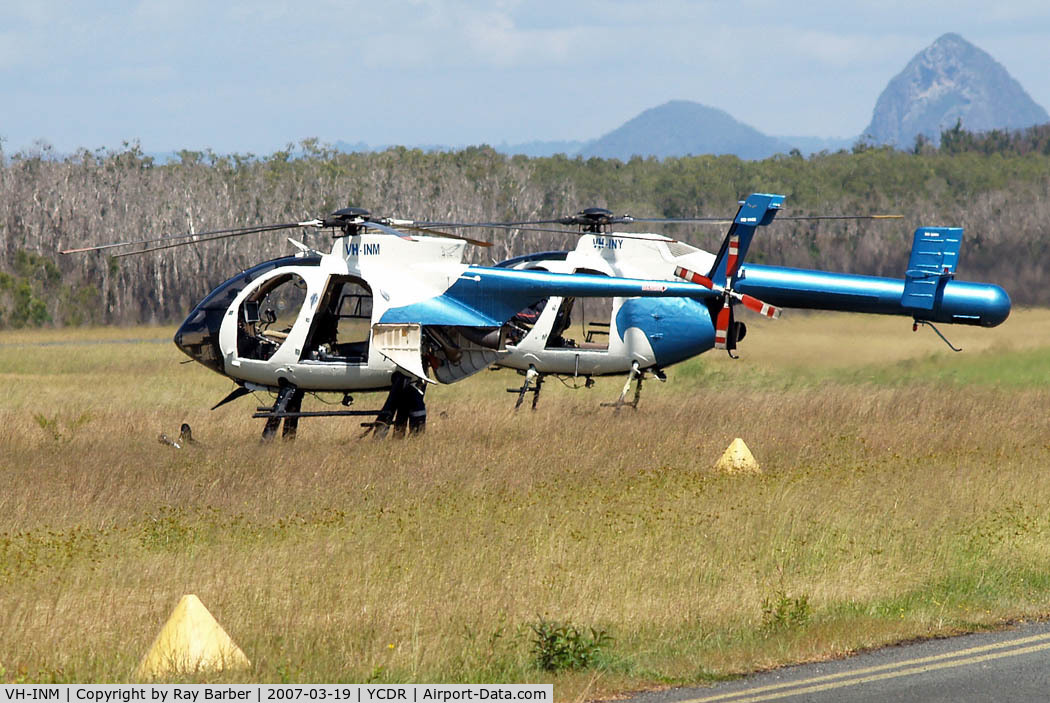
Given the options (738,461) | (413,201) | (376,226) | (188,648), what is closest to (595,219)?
(376,226)

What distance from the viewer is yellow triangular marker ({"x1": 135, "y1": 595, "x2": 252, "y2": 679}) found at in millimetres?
7336

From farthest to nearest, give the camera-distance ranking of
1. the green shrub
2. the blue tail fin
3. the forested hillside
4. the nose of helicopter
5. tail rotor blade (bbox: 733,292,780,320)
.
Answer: the forested hillside < the blue tail fin < the nose of helicopter < tail rotor blade (bbox: 733,292,780,320) < the green shrub

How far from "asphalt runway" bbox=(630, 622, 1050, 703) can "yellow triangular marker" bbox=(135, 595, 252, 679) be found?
2418 millimetres

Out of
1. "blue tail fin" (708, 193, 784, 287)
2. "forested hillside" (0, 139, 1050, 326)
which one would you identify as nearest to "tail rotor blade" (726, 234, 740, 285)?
"blue tail fin" (708, 193, 784, 287)

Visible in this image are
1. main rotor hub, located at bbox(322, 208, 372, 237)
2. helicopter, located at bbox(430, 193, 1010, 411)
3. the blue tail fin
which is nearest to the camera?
main rotor hub, located at bbox(322, 208, 372, 237)

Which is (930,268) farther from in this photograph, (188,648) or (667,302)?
(188,648)

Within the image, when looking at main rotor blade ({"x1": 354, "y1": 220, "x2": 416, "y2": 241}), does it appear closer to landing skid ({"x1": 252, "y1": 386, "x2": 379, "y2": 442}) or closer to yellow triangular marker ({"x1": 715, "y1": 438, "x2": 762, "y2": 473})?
landing skid ({"x1": 252, "y1": 386, "x2": 379, "y2": 442})

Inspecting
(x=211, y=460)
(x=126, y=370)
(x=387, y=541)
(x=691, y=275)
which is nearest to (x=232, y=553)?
(x=387, y=541)

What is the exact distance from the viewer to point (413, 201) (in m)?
81.9

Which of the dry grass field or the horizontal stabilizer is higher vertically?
the horizontal stabilizer

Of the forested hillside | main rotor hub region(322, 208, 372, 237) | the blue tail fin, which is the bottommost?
the forested hillside

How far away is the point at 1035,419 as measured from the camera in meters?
18.9

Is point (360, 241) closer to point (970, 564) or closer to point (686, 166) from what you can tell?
point (970, 564)

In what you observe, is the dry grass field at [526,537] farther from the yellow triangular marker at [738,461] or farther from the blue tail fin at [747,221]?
the blue tail fin at [747,221]
